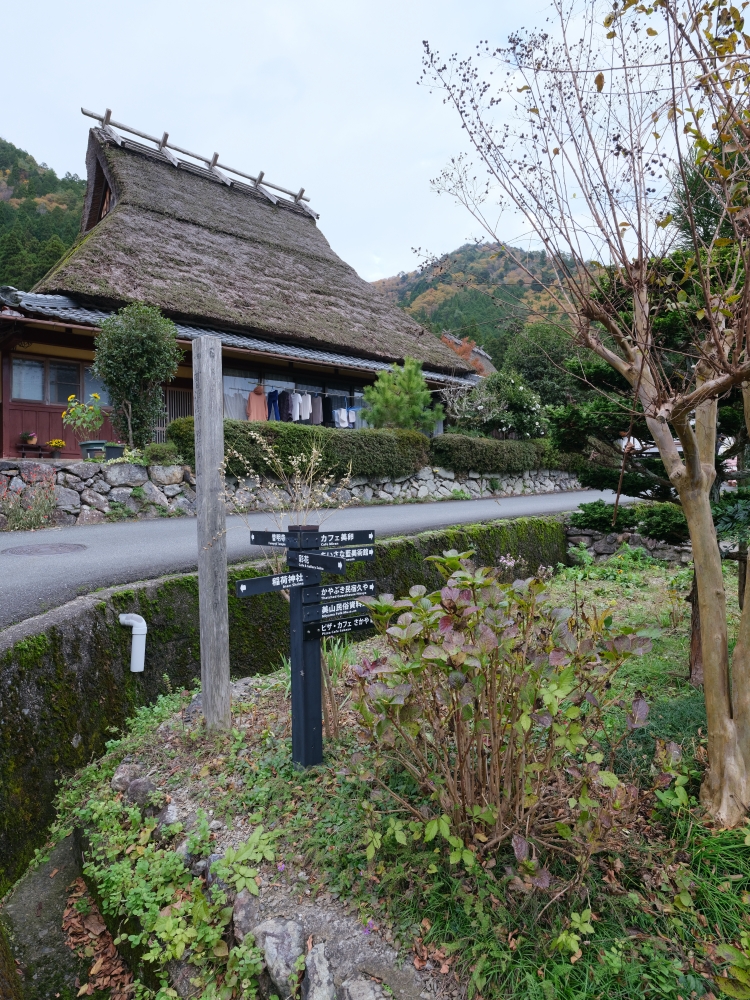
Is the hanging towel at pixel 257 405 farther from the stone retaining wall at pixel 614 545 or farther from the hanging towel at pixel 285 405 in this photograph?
the stone retaining wall at pixel 614 545

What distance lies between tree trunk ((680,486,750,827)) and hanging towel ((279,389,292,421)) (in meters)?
11.6

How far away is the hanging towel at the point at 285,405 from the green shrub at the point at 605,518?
9705mm

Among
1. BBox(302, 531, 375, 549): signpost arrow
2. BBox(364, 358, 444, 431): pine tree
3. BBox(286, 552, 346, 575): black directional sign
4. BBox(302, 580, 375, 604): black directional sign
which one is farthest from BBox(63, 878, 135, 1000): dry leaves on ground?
BBox(364, 358, 444, 431): pine tree

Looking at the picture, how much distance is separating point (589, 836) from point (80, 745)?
2.35m

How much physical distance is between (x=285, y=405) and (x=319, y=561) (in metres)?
11.2

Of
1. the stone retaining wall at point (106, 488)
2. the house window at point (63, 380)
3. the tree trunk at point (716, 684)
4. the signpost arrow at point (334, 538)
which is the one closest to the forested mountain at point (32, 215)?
the house window at point (63, 380)

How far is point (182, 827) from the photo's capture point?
2.42 metres

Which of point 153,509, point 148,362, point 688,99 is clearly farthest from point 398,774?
point 148,362

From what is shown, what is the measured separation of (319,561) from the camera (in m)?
2.53

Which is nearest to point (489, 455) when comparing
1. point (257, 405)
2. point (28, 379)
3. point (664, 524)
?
point (257, 405)

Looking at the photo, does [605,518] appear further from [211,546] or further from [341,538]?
[211,546]

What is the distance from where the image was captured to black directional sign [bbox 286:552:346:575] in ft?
8.26

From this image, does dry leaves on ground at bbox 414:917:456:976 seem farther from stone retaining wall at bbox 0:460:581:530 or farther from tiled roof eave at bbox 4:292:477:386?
tiled roof eave at bbox 4:292:477:386

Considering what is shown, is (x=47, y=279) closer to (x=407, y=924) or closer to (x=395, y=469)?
(x=395, y=469)
